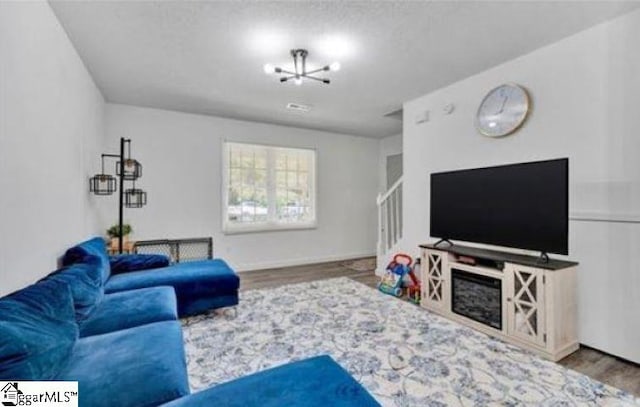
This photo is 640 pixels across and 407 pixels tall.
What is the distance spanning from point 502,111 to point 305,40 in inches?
79.5

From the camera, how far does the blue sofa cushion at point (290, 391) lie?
1.11 meters

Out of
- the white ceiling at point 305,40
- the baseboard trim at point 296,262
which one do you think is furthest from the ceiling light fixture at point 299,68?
the baseboard trim at point 296,262

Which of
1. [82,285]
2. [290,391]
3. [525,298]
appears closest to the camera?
[290,391]

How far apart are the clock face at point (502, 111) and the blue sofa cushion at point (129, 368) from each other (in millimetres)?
3222

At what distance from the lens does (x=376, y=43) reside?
104 inches

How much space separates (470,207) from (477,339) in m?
1.19

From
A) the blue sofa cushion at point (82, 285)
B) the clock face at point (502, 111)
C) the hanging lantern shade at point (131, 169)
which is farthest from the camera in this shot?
the hanging lantern shade at point (131, 169)

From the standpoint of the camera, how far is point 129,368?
1.30 metres

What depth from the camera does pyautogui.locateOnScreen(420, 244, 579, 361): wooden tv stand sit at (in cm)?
228

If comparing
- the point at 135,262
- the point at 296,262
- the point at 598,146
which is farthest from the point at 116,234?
the point at 598,146

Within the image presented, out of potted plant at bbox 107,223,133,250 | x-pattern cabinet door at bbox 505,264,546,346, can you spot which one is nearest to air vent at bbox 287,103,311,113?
potted plant at bbox 107,223,133,250

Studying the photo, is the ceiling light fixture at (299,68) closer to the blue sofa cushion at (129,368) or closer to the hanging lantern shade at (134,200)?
the blue sofa cushion at (129,368)

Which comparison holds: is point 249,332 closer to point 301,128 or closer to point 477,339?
point 477,339

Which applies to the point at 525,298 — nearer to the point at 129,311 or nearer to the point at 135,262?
the point at 129,311
